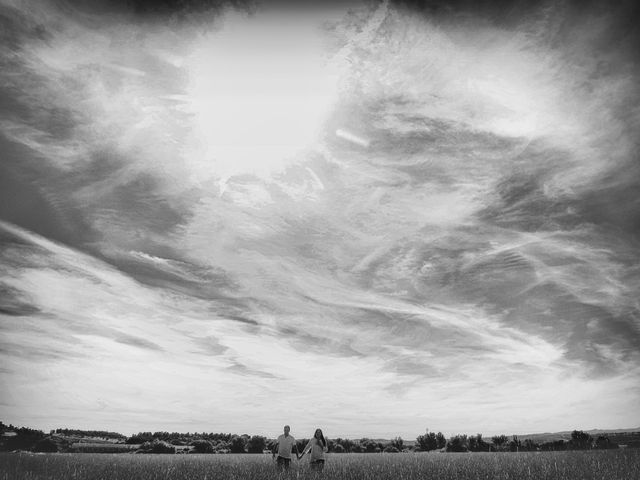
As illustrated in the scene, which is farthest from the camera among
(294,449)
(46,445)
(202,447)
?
(202,447)

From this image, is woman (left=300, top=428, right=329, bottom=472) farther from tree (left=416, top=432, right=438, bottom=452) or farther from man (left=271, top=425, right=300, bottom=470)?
tree (left=416, top=432, right=438, bottom=452)

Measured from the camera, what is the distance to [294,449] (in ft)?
44.0

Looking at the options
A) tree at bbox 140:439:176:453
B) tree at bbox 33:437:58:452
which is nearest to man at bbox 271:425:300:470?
tree at bbox 33:437:58:452

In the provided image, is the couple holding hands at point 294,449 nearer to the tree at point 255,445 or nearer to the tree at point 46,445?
the tree at point 46,445

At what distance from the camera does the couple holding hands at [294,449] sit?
13.0 m

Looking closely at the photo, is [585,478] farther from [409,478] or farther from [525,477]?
[409,478]

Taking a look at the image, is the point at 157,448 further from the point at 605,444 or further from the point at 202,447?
the point at 605,444

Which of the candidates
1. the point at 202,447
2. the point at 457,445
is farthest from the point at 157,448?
the point at 457,445

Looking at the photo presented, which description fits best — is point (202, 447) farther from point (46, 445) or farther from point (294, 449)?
point (294, 449)

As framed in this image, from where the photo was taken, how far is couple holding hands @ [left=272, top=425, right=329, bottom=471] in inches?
512

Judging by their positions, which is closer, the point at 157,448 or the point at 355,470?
the point at 355,470

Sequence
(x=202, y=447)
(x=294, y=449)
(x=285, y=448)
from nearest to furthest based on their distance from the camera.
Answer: (x=285, y=448), (x=294, y=449), (x=202, y=447)

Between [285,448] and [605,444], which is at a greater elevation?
[285,448]

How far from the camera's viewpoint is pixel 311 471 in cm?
1239
